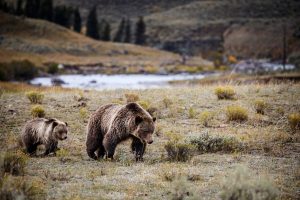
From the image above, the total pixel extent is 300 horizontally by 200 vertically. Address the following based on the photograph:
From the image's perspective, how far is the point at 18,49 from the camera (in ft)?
267

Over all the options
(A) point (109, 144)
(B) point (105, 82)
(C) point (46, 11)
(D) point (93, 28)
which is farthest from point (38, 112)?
(D) point (93, 28)

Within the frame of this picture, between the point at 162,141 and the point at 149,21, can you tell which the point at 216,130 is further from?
the point at 149,21

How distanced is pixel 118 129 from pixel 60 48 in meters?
79.9

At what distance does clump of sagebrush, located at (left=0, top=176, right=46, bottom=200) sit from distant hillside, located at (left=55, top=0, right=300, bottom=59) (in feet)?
284

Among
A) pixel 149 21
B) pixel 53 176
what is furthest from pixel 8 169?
pixel 149 21

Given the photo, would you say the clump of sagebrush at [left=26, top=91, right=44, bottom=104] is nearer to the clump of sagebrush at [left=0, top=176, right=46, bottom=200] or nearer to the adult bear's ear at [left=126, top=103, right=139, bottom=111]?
the adult bear's ear at [left=126, top=103, right=139, bottom=111]

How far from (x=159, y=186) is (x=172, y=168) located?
1272 millimetres

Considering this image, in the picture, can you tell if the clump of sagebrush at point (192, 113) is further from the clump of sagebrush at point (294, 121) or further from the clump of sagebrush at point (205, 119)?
the clump of sagebrush at point (294, 121)

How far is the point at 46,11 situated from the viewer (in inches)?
4311

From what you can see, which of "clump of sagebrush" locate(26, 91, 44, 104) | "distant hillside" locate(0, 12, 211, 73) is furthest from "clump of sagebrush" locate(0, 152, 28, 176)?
"distant hillside" locate(0, 12, 211, 73)

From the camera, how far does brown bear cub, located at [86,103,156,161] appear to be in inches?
420

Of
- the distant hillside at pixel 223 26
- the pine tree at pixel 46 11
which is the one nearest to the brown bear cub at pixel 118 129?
the distant hillside at pixel 223 26

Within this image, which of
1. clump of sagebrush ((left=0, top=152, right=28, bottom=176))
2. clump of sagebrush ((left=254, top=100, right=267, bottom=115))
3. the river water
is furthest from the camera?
A: the river water

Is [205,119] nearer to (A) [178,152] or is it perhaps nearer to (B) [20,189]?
(A) [178,152]
